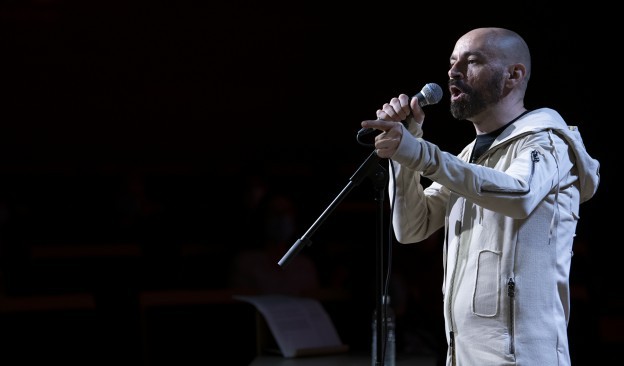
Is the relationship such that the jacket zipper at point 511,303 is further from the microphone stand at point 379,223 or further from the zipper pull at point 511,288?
the microphone stand at point 379,223

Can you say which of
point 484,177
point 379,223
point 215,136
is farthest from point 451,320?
point 215,136

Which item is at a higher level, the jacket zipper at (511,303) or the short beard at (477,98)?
the short beard at (477,98)

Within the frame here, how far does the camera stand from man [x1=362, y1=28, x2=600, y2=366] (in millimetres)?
1716

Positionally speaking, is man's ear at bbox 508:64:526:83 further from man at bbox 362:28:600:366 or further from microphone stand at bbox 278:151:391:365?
microphone stand at bbox 278:151:391:365

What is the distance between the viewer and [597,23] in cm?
480

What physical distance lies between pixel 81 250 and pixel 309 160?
237 cm

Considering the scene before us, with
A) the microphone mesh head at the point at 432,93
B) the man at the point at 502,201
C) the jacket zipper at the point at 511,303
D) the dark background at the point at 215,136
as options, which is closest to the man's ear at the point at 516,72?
the man at the point at 502,201

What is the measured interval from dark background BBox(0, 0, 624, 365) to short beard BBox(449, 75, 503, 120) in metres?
1.50

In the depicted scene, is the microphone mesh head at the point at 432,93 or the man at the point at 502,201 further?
the microphone mesh head at the point at 432,93

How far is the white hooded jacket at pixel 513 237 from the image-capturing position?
1.71 m

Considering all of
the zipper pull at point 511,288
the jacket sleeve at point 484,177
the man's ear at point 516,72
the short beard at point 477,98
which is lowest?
the zipper pull at point 511,288

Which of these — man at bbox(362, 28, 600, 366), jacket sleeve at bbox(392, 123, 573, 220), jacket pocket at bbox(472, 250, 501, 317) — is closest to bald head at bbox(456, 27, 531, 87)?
man at bbox(362, 28, 600, 366)

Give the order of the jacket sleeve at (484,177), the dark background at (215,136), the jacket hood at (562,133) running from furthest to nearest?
the dark background at (215,136) < the jacket hood at (562,133) < the jacket sleeve at (484,177)

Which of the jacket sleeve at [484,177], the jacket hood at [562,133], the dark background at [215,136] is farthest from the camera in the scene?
the dark background at [215,136]
